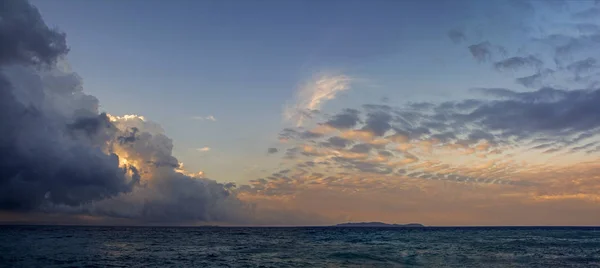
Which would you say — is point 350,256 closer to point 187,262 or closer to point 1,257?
point 187,262

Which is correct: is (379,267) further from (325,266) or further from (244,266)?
(244,266)

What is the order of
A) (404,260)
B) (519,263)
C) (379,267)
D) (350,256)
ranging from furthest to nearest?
(350,256)
(404,260)
(519,263)
(379,267)

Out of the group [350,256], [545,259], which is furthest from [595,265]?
[350,256]

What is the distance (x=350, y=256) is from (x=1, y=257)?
43916mm

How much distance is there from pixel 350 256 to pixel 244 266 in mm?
16756

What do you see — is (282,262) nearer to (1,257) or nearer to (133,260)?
(133,260)

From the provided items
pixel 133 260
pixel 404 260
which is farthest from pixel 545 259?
pixel 133 260

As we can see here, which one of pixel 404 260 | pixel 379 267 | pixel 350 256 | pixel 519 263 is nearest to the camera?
pixel 379 267

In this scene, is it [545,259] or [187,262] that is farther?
[545,259]

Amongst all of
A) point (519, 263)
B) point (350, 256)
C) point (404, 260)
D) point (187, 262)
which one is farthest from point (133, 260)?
point (519, 263)

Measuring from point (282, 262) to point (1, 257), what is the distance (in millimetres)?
34673

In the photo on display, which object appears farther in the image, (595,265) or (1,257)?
(1,257)

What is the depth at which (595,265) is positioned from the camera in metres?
45.3

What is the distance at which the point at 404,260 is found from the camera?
2002 inches
